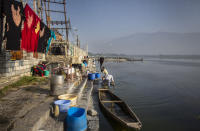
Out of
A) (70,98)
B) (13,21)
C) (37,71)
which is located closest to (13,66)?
(37,71)

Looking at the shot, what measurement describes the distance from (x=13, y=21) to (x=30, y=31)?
1362 millimetres

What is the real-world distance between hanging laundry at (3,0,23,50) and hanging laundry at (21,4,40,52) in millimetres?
423

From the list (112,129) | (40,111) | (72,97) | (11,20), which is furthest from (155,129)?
(11,20)

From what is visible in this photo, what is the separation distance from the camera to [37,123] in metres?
3.35

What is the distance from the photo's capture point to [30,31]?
602cm

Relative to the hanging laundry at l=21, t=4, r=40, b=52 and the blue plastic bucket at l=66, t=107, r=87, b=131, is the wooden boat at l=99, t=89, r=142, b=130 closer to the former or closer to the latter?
the blue plastic bucket at l=66, t=107, r=87, b=131

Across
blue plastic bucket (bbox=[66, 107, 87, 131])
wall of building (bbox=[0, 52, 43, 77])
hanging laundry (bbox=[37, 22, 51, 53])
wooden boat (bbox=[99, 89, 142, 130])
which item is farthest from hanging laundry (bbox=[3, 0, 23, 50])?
wooden boat (bbox=[99, 89, 142, 130])

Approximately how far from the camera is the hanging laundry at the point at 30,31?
18.0 ft

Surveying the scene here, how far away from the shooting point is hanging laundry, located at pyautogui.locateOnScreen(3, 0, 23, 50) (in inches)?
172

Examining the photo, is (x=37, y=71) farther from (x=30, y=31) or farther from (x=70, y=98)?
(x=70, y=98)

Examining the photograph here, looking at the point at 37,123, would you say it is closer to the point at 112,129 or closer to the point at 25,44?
the point at 25,44

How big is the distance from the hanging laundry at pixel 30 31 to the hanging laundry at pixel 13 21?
42cm

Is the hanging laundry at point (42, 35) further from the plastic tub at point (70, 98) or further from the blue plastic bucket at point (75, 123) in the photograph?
the blue plastic bucket at point (75, 123)

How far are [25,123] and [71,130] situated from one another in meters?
1.46
